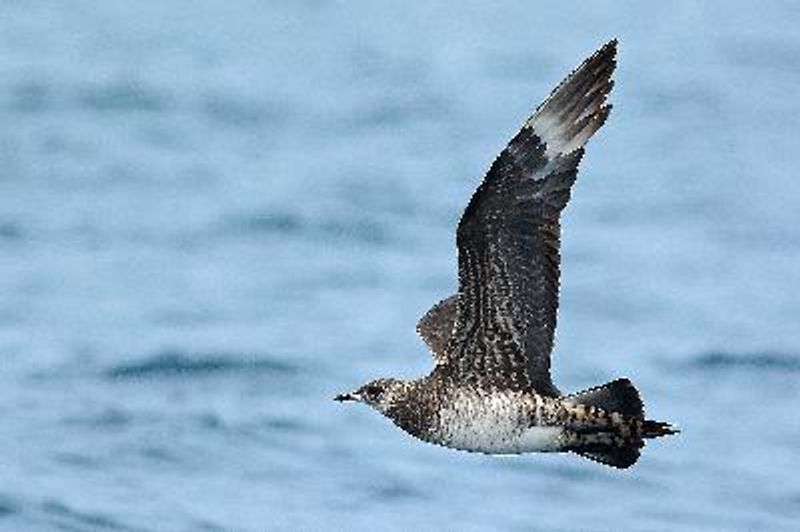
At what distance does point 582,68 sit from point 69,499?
14559 mm

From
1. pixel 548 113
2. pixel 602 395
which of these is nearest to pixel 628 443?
pixel 602 395

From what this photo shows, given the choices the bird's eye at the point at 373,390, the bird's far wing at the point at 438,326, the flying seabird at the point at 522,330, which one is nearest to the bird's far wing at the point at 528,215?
the flying seabird at the point at 522,330

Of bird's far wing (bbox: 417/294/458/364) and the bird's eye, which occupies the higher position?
bird's far wing (bbox: 417/294/458/364)

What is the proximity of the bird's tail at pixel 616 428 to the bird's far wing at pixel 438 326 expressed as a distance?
1.30 m

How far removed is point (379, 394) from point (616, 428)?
4.91ft

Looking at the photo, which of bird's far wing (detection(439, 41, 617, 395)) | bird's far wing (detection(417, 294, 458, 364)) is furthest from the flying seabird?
bird's far wing (detection(417, 294, 458, 364))

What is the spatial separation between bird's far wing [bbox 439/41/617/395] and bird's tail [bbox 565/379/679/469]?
0.49 metres

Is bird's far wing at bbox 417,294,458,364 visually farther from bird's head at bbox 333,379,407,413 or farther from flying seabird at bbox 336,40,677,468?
flying seabird at bbox 336,40,677,468

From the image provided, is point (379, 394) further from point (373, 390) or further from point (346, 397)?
point (346, 397)

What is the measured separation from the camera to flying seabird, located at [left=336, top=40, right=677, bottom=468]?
1207 centimetres

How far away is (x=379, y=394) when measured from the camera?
12953mm

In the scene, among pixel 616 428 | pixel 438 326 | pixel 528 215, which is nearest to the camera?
pixel 528 215

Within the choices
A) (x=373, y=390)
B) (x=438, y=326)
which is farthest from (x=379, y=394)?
(x=438, y=326)

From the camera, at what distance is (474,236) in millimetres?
12094
